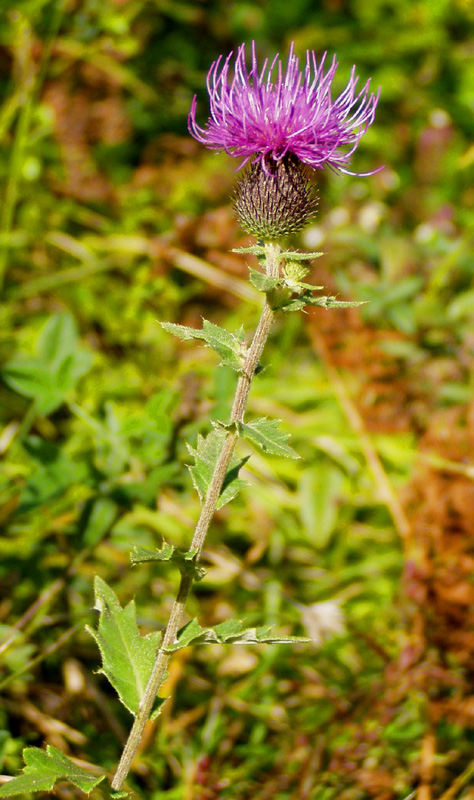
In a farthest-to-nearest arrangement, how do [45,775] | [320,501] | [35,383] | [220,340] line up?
1. [320,501]
2. [35,383]
3. [220,340]
4. [45,775]

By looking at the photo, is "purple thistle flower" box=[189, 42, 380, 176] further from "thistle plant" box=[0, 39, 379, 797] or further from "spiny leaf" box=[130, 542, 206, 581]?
"spiny leaf" box=[130, 542, 206, 581]

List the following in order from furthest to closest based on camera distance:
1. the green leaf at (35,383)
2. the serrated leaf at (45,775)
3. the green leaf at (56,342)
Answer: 1. the green leaf at (56,342)
2. the green leaf at (35,383)
3. the serrated leaf at (45,775)

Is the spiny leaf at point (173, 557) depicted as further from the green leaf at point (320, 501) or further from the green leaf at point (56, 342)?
the green leaf at point (320, 501)

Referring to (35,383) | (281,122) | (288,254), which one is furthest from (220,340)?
(35,383)

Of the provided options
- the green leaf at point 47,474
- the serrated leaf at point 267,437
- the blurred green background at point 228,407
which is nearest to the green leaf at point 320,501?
the blurred green background at point 228,407

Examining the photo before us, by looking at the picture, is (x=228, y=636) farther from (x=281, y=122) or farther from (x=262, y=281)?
(x=281, y=122)

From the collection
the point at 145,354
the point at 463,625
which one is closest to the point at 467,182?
the point at 145,354

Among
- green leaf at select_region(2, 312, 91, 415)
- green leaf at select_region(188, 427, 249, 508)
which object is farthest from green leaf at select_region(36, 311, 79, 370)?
green leaf at select_region(188, 427, 249, 508)
